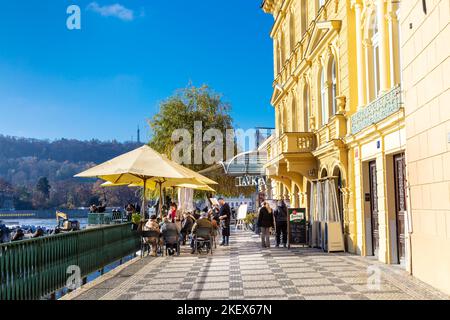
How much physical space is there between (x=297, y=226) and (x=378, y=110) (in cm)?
614

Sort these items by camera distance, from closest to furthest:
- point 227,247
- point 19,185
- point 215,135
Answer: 1. point 227,247
2. point 215,135
3. point 19,185

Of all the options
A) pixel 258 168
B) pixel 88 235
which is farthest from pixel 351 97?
pixel 258 168

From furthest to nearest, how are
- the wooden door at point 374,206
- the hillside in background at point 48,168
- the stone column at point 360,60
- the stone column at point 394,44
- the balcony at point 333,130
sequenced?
the hillside in background at point 48,168 < the balcony at point 333,130 < the stone column at point 360,60 < the wooden door at point 374,206 < the stone column at point 394,44

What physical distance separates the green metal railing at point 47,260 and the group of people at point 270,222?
6.43m

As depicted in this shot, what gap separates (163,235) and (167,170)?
7.64 feet

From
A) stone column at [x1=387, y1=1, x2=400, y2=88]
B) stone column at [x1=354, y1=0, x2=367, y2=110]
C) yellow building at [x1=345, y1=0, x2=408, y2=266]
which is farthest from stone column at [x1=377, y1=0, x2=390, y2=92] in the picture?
stone column at [x1=354, y1=0, x2=367, y2=110]

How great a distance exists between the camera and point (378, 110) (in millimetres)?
12789

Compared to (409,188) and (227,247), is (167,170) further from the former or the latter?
(409,188)

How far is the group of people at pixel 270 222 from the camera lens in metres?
17.8

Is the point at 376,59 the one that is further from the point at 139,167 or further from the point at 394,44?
the point at 139,167

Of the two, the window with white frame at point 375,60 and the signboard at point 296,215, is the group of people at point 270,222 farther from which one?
the window with white frame at point 375,60

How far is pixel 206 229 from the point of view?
643 inches

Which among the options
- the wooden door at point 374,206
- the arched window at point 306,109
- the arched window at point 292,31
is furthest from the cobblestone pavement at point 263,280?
the arched window at point 292,31
